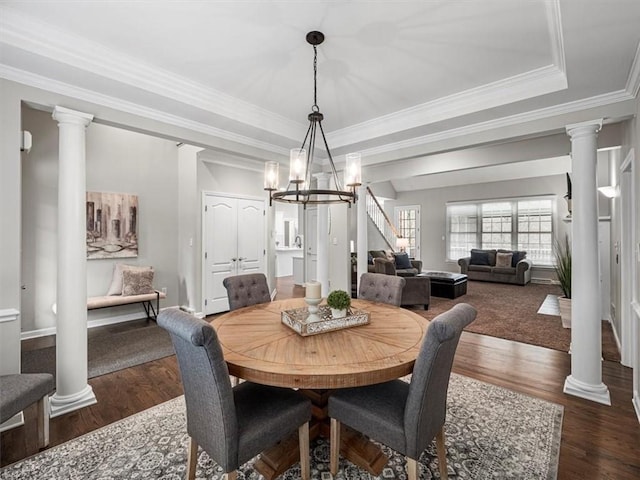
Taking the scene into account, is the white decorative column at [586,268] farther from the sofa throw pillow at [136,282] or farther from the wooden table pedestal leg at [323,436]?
the sofa throw pillow at [136,282]

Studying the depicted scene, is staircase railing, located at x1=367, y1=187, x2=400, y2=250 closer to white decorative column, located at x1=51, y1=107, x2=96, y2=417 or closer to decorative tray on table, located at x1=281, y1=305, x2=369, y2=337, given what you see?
decorative tray on table, located at x1=281, y1=305, x2=369, y2=337

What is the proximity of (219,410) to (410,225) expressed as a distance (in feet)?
32.7

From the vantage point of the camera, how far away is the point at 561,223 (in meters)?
8.12

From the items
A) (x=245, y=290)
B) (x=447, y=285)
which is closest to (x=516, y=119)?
(x=245, y=290)

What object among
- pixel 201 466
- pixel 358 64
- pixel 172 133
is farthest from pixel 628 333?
pixel 172 133

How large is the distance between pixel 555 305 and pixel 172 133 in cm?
672

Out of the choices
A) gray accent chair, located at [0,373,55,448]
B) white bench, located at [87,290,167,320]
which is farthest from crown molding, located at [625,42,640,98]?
white bench, located at [87,290,167,320]

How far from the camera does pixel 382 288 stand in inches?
118

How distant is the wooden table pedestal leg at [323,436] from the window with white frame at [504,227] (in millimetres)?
8508

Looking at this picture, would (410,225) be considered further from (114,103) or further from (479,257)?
(114,103)

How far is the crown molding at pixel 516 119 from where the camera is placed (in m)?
2.52

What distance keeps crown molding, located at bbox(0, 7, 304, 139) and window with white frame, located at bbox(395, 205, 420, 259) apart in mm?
8109

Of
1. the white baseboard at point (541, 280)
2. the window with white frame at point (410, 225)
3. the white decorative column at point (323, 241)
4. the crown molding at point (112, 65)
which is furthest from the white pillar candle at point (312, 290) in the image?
the window with white frame at point (410, 225)

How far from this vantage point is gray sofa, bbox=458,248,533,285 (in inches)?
309
